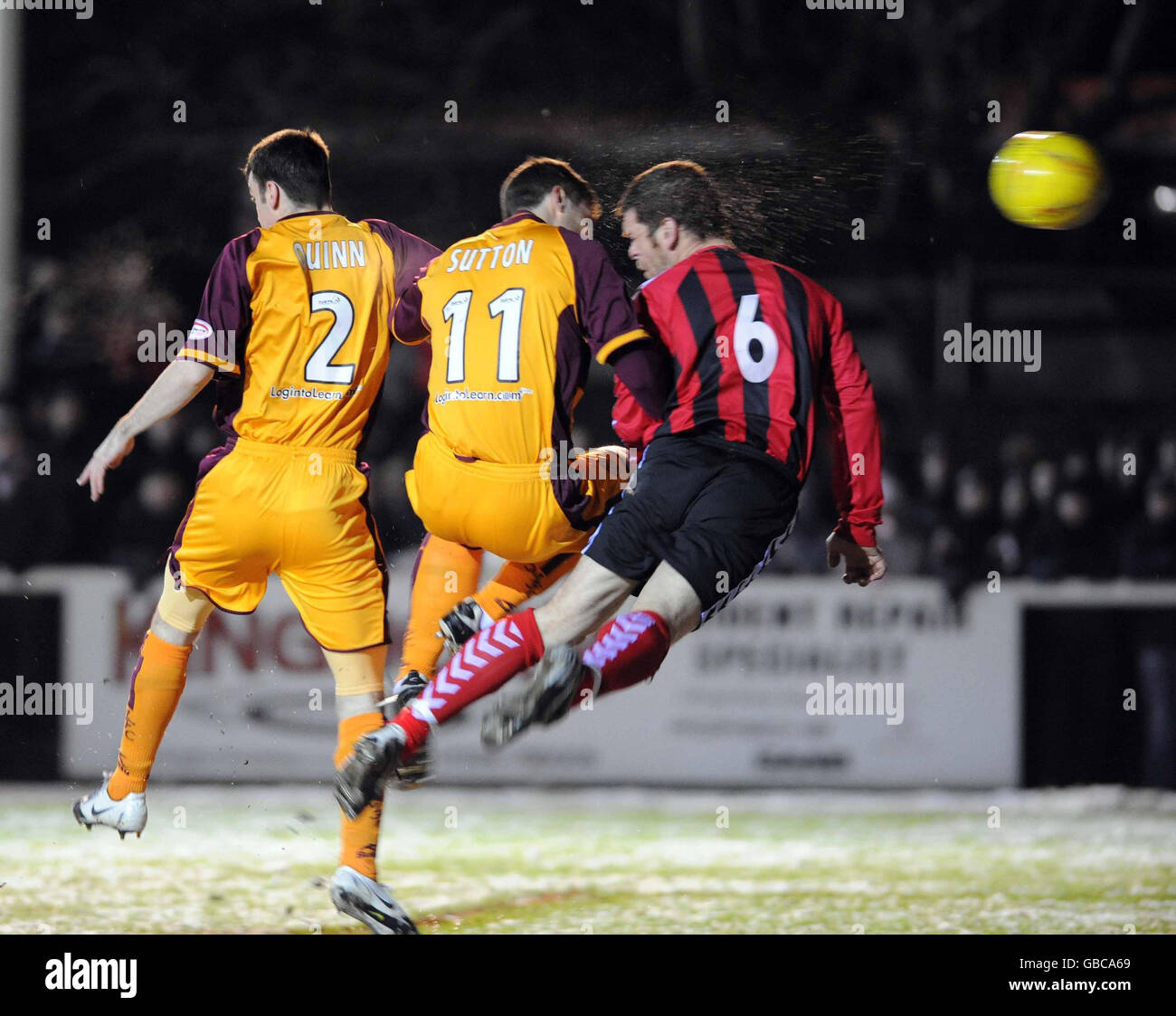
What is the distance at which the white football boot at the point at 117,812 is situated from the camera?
5461 millimetres

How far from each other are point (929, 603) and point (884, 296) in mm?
4499

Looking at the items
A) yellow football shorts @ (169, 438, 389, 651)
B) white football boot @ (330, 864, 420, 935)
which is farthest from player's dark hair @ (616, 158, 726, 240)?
white football boot @ (330, 864, 420, 935)

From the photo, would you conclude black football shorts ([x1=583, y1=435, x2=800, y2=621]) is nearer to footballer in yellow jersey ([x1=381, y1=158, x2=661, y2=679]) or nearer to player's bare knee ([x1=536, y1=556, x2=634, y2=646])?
player's bare knee ([x1=536, y1=556, x2=634, y2=646])

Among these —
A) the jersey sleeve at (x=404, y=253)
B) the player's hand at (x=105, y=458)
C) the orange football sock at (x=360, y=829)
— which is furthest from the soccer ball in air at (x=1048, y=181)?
the player's hand at (x=105, y=458)

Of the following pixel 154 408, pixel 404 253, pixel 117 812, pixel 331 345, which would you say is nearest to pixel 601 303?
pixel 404 253

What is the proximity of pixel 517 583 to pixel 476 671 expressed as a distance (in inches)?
38.2

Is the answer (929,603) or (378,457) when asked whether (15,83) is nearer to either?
(378,457)

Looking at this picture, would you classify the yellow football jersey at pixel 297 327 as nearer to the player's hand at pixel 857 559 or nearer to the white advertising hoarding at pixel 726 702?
the player's hand at pixel 857 559

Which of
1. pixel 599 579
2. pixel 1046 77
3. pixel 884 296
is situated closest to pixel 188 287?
pixel 599 579

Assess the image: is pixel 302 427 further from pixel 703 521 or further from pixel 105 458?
pixel 703 521

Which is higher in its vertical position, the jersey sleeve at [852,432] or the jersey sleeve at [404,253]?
the jersey sleeve at [404,253]

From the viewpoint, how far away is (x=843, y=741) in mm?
9422

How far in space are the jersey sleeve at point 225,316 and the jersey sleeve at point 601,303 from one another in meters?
1.16

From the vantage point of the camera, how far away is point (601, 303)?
5.05 m
